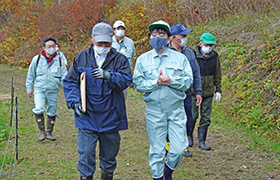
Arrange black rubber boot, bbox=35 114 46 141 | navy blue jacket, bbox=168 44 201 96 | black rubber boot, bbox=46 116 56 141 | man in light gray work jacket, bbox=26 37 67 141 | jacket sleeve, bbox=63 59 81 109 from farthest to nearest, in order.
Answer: black rubber boot, bbox=46 116 56 141 → black rubber boot, bbox=35 114 46 141 → man in light gray work jacket, bbox=26 37 67 141 → navy blue jacket, bbox=168 44 201 96 → jacket sleeve, bbox=63 59 81 109

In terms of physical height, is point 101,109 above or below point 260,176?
above

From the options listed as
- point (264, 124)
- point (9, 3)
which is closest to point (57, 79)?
point (264, 124)

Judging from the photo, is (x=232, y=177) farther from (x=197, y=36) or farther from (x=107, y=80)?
(x=197, y=36)

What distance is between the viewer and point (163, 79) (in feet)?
13.8

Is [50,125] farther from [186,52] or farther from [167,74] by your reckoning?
[167,74]

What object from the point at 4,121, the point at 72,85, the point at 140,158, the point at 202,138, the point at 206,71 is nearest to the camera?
the point at 72,85

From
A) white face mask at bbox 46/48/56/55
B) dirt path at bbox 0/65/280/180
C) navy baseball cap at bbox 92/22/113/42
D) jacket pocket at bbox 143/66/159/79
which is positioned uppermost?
navy baseball cap at bbox 92/22/113/42

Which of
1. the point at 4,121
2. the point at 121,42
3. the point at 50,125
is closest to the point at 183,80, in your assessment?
the point at 121,42

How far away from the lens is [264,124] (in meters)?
7.55

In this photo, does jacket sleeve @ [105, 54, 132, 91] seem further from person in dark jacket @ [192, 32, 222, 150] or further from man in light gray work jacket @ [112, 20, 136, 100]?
man in light gray work jacket @ [112, 20, 136, 100]

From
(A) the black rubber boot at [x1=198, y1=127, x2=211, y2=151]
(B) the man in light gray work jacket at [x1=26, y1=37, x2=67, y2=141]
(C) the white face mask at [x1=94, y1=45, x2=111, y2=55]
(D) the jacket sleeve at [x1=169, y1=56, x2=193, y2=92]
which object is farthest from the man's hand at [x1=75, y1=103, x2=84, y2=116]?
(A) the black rubber boot at [x1=198, y1=127, x2=211, y2=151]

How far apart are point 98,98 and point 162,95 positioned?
871 mm

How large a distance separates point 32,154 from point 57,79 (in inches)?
67.2

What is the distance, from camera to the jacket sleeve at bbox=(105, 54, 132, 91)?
158 inches
